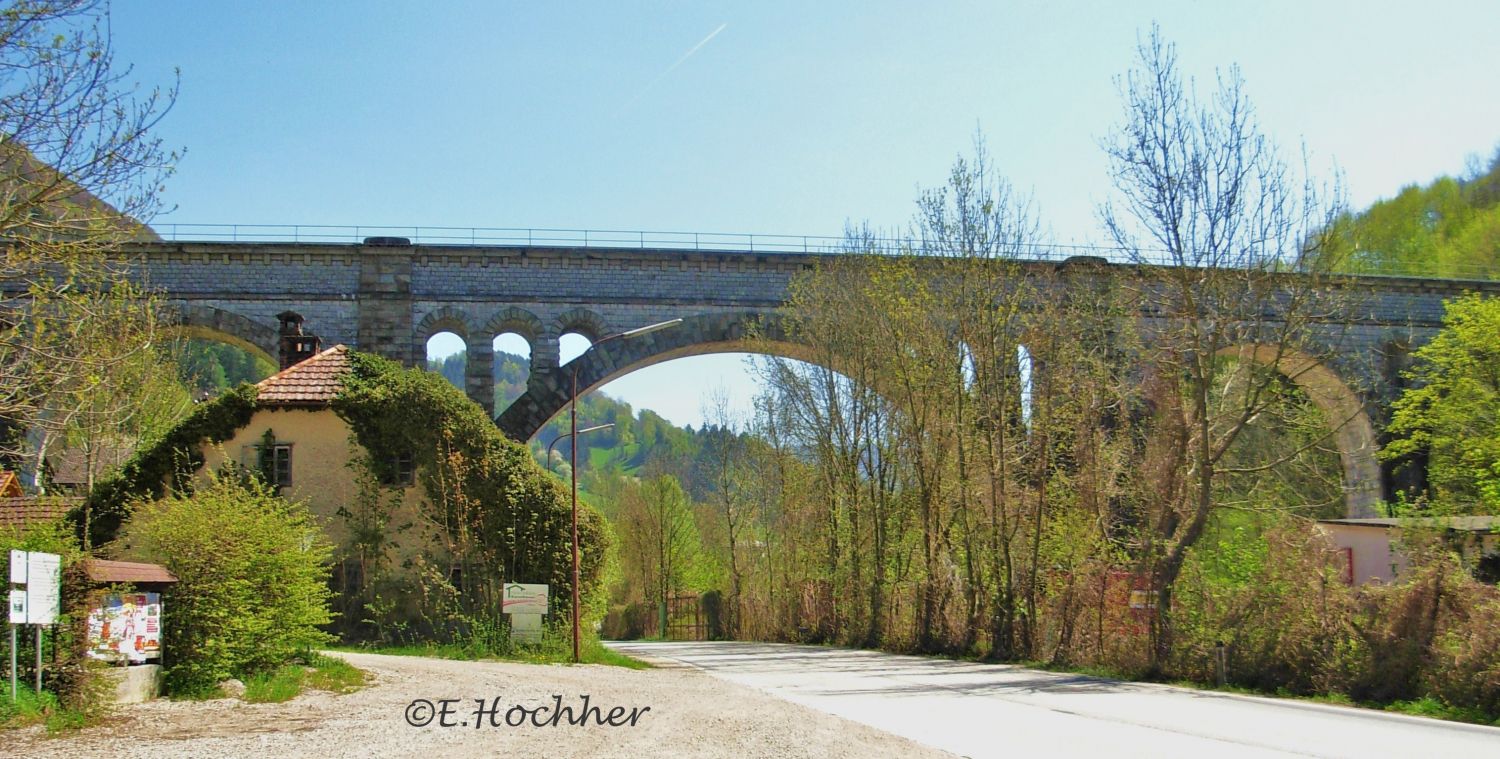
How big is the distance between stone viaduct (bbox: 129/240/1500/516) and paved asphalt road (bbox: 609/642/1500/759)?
16883mm

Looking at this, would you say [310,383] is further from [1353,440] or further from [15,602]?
[1353,440]

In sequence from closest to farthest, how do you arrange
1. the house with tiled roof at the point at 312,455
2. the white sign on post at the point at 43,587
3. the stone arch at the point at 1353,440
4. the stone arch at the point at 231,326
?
the white sign on post at the point at 43,587, the house with tiled roof at the point at 312,455, the stone arch at the point at 231,326, the stone arch at the point at 1353,440

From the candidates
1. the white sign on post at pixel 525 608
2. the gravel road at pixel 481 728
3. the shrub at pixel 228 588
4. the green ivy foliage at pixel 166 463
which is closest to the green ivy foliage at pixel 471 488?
the white sign on post at pixel 525 608

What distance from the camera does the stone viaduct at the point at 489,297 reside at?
107 feet

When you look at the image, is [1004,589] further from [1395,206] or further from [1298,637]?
[1395,206]

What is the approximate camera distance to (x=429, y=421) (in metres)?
23.0

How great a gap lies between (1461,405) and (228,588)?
28051 millimetres

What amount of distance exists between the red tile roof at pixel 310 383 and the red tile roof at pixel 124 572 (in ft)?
32.8

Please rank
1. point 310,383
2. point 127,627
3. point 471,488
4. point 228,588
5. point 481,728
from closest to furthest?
point 481,728 → point 127,627 → point 228,588 → point 471,488 → point 310,383

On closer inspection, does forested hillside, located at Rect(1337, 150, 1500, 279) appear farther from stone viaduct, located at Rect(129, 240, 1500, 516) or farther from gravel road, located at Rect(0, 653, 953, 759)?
gravel road, located at Rect(0, 653, 953, 759)

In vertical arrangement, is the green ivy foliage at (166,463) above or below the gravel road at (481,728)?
above

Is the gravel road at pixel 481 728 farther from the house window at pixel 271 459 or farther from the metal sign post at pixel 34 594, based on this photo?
the house window at pixel 271 459

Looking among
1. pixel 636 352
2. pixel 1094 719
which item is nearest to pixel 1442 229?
pixel 636 352

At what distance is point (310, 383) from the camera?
23.5 meters
